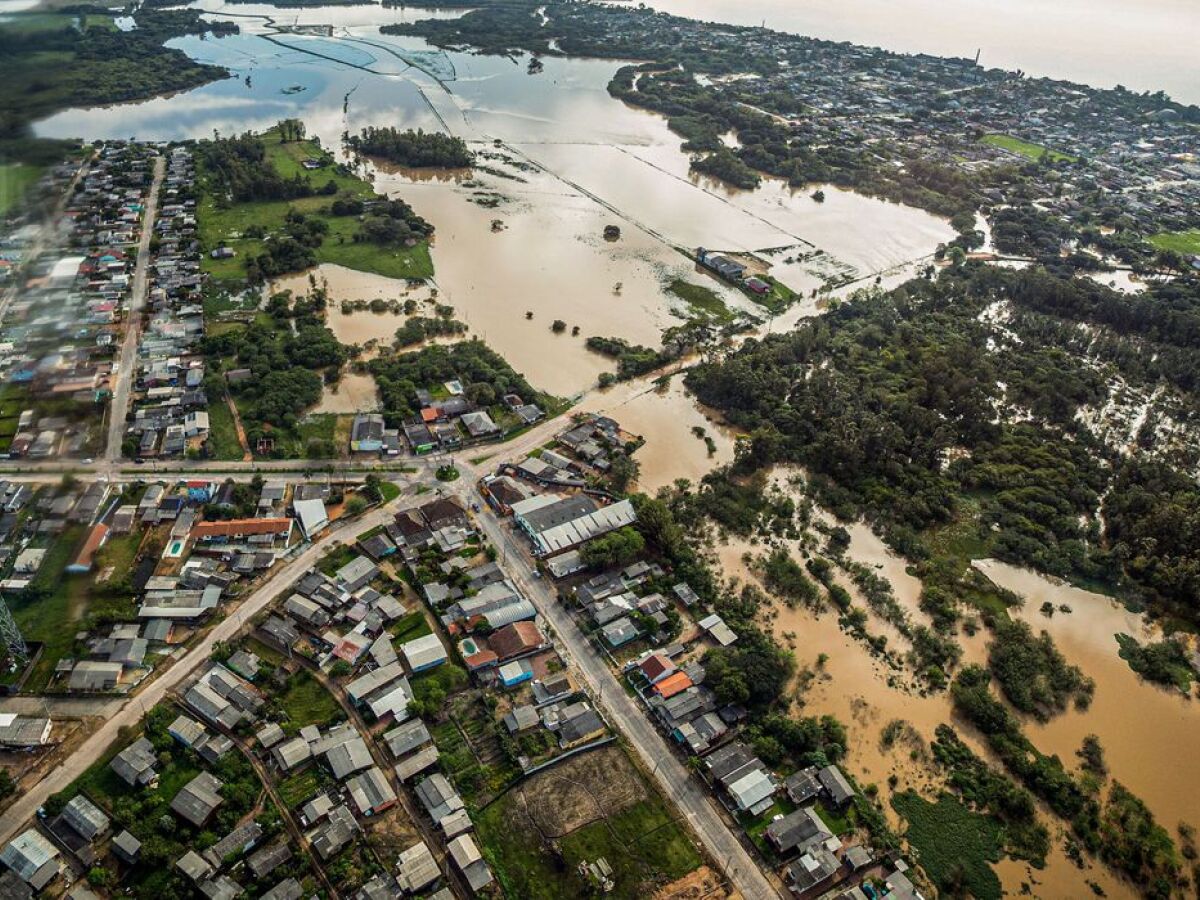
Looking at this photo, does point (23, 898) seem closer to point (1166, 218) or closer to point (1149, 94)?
point (1166, 218)

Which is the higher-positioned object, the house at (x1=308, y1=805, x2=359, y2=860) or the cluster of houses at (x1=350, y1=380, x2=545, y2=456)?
the cluster of houses at (x1=350, y1=380, x2=545, y2=456)

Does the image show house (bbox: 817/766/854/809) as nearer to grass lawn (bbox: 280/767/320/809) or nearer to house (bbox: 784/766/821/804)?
house (bbox: 784/766/821/804)

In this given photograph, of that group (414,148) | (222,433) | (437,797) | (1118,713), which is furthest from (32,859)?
(414,148)

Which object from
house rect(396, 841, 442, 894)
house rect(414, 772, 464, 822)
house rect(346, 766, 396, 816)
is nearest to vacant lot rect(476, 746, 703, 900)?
house rect(414, 772, 464, 822)

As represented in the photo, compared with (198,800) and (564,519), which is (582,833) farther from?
(564,519)

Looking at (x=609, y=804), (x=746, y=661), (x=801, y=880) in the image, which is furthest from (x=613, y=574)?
(x=801, y=880)

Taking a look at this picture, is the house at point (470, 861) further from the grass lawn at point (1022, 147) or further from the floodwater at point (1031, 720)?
the grass lawn at point (1022, 147)

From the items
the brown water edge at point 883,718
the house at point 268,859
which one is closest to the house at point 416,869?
the house at point 268,859
